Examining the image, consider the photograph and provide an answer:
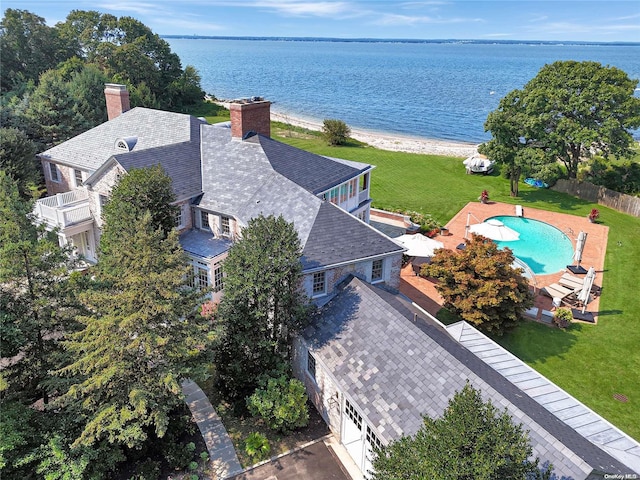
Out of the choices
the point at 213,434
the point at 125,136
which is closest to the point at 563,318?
the point at 213,434

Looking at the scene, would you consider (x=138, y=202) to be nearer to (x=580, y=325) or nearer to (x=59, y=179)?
(x=59, y=179)

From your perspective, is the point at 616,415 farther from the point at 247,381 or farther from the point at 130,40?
the point at 130,40

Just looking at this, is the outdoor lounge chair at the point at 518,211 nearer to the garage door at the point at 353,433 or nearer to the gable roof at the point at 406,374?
the gable roof at the point at 406,374

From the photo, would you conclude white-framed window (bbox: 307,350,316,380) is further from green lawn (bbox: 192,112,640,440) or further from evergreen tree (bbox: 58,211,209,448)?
green lawn (bbox: 192,112,640,440)

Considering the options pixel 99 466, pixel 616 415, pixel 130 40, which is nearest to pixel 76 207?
pixel 99 466

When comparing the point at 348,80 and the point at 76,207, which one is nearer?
the point at 76,207

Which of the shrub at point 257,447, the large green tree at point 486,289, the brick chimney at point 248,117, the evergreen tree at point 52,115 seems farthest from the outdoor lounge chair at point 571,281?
the evergreen tree at point 52,115

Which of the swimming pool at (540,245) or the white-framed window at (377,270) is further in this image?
the swimming pool at (540,245)
